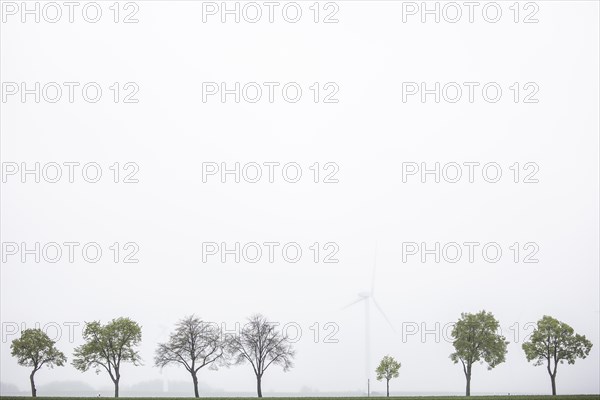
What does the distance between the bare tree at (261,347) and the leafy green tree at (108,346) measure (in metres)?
15.1

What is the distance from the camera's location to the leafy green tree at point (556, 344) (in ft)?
343

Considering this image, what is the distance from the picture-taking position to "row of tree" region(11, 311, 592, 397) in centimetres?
10494

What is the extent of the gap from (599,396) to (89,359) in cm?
6988

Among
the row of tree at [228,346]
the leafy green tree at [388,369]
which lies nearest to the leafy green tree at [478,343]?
the row of tree at [228,346]

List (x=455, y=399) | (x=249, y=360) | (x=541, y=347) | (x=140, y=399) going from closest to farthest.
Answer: (x=455, y=399), (x=140, y=399), (x=541, y=347), (x=249, y=360)

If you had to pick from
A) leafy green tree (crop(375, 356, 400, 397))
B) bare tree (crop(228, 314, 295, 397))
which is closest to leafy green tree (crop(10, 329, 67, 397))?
bare tree (crop(228, 314, 295, 397))

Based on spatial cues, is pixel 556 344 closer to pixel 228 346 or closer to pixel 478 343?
pixel 478 343

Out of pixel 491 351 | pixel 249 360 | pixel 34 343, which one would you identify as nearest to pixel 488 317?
pixel 491 351

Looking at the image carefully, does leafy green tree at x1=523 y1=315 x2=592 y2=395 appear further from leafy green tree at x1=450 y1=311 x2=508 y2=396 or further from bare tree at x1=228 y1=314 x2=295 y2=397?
bare tree at x1=228 y1=314 x2=295 y2=397

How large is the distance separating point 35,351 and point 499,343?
69.9 meters

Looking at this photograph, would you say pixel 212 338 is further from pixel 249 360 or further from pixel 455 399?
pixel 455 399

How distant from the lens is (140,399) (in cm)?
8862

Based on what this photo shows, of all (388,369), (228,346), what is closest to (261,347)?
(228,346)

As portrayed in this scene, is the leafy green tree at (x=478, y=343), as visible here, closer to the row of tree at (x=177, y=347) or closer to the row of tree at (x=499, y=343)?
the row of tree at (x=499, y=343)
